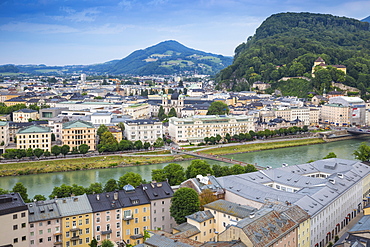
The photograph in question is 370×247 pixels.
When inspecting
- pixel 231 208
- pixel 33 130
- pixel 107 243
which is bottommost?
pixel 107 243

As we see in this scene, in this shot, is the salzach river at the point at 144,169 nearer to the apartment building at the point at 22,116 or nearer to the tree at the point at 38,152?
the tree at the point at 38,152

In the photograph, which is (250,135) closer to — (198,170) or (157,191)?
(198,170)

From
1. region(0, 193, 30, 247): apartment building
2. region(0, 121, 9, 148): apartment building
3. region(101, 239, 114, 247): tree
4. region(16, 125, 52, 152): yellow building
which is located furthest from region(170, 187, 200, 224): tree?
region(0, 121, 9, 148): apartment building

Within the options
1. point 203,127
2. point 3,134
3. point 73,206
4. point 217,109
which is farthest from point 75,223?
point 217,109

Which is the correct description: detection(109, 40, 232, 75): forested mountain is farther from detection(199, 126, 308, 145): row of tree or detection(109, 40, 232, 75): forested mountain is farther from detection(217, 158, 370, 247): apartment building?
detection(217, 158, 370, 247): apartment building

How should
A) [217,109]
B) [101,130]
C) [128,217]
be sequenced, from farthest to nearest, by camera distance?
[217,109] → [101,130] → [128,217]

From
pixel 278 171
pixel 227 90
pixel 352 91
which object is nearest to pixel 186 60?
Result: pixel 227 90
